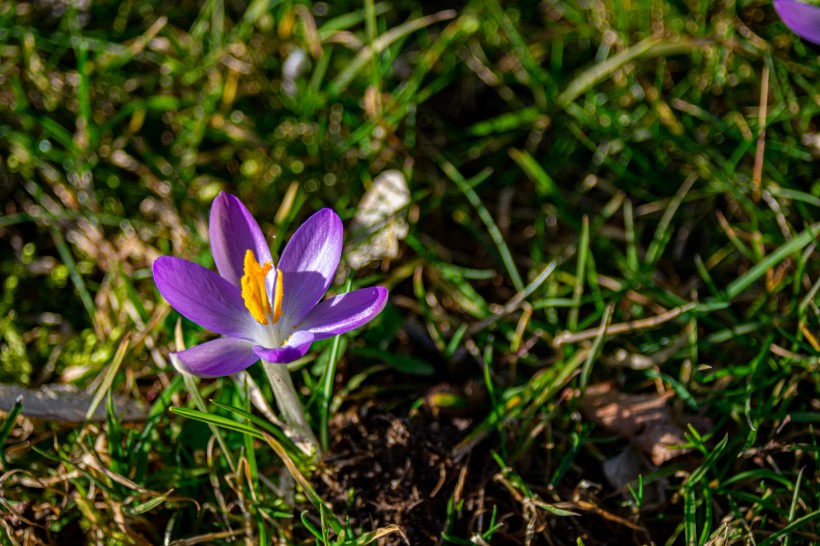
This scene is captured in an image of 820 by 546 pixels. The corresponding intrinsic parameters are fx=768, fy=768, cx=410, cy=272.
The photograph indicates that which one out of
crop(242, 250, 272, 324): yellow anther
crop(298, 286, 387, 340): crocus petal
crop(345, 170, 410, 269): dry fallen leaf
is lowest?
crop(345, 170, 410, 269): dry fallen leaf

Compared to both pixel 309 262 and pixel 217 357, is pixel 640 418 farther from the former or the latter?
pixel 217 357

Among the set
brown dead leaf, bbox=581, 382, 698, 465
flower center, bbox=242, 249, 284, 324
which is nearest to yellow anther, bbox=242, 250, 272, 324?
flower center, bbox=242, 249, 284, 324

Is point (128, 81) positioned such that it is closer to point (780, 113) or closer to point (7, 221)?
point (7, 221)

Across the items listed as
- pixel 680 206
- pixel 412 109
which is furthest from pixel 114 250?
pixel 680 206

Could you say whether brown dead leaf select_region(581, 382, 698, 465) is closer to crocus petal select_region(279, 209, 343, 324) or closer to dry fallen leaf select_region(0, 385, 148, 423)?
crocus petal select_region(279, 209, 343, 324)

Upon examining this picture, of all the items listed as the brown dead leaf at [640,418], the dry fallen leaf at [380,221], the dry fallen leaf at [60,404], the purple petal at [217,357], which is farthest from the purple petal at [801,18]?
the dry fallen leaf at [60,404]

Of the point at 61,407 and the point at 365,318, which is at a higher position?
the point at 365,318

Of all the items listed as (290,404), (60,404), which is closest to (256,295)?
(290,404)
